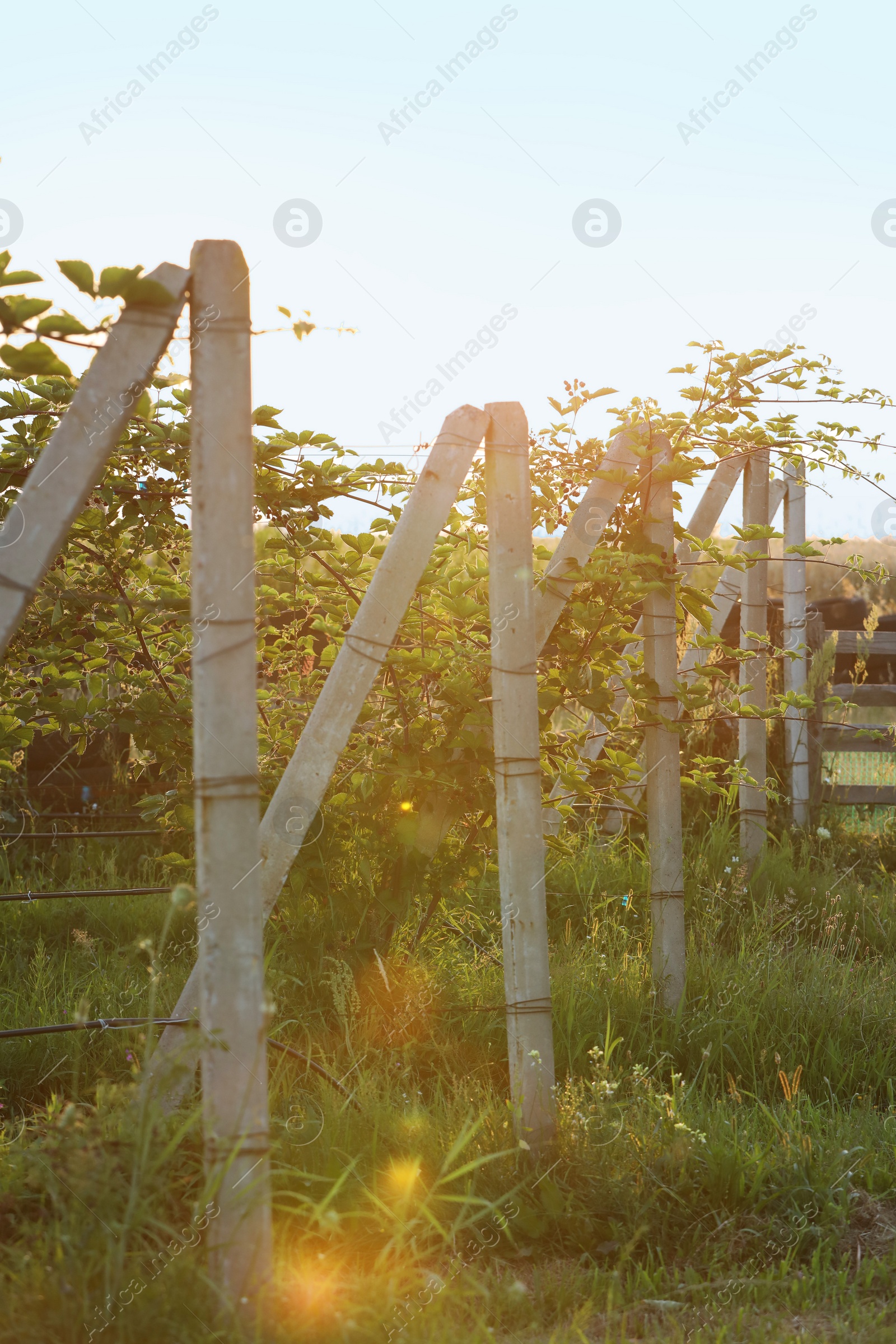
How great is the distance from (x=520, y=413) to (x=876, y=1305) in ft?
8.06

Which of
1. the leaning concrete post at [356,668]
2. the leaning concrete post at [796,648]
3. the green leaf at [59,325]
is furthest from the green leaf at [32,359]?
the leaning concrete post at [796,648]

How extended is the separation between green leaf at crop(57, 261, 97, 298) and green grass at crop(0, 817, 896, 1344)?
1.21 meters

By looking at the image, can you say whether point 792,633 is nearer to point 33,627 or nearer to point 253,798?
point 33,627

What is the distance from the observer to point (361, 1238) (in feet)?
7.61

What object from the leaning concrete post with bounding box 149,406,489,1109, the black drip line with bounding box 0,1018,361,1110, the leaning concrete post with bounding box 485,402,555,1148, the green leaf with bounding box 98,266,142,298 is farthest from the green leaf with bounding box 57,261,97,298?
the black drip line with bounding box 0,1018,361,1110

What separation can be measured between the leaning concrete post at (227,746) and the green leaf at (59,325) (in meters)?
0.22

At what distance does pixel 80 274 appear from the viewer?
1.82m

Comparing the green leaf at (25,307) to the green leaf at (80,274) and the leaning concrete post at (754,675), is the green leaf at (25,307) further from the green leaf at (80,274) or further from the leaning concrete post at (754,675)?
the leaning concrete post at (754,675)

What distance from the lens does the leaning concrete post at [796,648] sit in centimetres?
654

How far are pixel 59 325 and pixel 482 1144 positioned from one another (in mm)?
2298

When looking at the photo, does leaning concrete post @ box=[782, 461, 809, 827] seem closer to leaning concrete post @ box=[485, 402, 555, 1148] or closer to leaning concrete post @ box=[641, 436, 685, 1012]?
leaning concrete post @ box=[641, 436, 685, 1012]

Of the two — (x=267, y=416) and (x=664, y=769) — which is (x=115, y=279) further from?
(x=664, y=769)

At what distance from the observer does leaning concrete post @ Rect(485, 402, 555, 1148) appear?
2.86 metres

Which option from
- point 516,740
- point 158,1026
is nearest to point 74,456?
point 516,740
